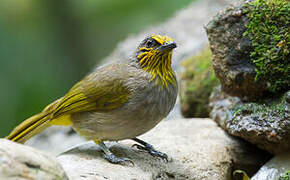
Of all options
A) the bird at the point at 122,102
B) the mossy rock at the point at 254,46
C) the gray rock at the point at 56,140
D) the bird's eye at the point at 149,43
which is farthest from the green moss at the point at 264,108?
the gray rock at the point at 56,140

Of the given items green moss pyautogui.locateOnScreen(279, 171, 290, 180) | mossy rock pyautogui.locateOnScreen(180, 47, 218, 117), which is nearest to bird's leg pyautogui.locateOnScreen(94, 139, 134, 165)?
green moss pyautogui.locateOnScreen(279, 171, 290, 180)

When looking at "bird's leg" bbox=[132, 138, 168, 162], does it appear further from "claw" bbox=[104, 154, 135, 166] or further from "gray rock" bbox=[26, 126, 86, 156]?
"gray rock" bbox=[26, 126, 86, 156]

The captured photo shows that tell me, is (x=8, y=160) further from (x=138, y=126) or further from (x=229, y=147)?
(x=229, y=147)

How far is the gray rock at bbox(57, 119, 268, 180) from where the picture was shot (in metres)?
3.97

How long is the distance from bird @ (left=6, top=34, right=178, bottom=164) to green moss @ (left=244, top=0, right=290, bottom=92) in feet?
3.24

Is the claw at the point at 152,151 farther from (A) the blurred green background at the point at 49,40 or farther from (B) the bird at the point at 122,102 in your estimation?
(A) the blurred green background at the point at 49,40

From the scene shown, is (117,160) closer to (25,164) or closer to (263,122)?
(25,164)

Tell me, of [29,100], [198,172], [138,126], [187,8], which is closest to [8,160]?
[138,126]

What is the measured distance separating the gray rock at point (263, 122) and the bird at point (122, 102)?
89 centimetres

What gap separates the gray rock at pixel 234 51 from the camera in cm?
457

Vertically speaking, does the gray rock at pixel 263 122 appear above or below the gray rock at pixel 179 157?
above

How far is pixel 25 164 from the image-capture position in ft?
9.19

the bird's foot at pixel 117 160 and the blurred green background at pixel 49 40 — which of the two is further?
the blurred green background at pixel 49 40

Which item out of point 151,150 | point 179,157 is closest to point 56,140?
point 151,150
